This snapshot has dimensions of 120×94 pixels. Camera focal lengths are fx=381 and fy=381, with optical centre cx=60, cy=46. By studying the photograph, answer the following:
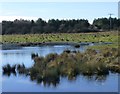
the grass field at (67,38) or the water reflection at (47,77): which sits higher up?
the water reflection at (47,77)

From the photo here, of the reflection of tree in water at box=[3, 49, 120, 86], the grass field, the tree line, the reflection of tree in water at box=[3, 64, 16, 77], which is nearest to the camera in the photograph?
the reflection of tree in water at box=[3, 49, 120, 86]

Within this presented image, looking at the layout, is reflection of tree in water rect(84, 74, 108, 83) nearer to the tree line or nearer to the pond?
the pond

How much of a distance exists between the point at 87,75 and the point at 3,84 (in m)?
4.83

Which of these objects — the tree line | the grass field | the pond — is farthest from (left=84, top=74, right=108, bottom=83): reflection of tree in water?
the tree line

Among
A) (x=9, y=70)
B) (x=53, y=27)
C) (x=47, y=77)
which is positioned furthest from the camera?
(x=53, y=27)

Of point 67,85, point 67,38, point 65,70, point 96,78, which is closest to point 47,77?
point 67,85

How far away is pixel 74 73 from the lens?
21.9m

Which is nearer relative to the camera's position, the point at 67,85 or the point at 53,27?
the point at 67,85

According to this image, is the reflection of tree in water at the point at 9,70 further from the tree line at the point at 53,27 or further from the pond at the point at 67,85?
the tree line at the point at 53,27

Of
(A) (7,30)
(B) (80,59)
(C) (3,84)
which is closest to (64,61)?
(B) (80,59)

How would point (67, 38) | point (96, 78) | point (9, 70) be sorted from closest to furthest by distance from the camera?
point (96, 78) → point (9, 70) → point (67, 38)

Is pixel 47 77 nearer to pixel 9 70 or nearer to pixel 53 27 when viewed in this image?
pixel 9 70

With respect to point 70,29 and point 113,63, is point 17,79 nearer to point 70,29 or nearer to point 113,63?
point 113,63

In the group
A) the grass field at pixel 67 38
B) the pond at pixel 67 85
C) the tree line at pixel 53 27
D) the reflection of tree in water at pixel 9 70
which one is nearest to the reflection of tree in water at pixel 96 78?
the pond at pixel 67 85
